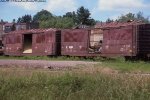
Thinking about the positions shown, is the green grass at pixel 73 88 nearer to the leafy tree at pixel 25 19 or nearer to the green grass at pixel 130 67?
the green grass at pixel 130 67

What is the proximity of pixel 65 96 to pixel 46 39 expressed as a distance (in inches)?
1214

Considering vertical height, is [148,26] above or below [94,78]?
above

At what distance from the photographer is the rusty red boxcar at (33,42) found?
135 ft

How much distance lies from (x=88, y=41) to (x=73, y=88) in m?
24.1

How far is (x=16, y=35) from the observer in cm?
4716

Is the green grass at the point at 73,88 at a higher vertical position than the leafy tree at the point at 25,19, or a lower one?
lower

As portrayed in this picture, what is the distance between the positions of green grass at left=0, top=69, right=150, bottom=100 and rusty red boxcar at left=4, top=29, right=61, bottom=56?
26.4 m

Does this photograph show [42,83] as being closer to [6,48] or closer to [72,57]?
[72,57]

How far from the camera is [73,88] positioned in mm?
13266

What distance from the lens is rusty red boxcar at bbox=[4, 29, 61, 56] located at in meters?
41.1

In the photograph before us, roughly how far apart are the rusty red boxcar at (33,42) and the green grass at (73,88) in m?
26.4

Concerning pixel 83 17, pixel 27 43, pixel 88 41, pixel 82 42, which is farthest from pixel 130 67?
pixel 83 17

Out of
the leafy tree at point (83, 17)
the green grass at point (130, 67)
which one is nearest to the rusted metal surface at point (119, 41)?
the green grass at point (130, 67)

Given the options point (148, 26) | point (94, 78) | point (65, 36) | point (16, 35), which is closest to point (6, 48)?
point (16, 35)
